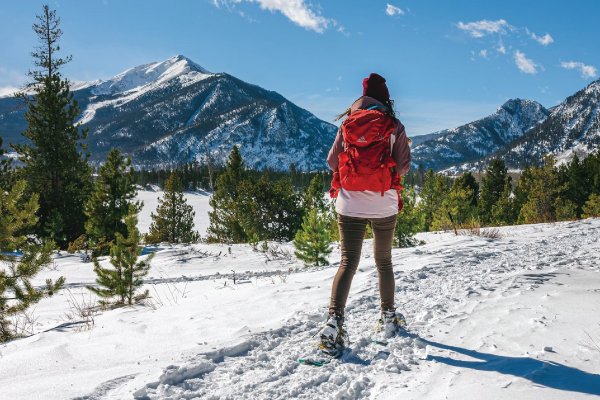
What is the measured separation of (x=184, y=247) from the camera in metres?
13.1

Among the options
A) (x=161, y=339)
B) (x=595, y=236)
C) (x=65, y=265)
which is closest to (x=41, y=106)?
(x=65, y=265)

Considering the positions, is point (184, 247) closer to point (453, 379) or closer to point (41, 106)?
point (41, 106)

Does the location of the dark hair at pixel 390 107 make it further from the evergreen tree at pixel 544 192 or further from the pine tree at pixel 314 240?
the evergreen tree at pixel 544 192

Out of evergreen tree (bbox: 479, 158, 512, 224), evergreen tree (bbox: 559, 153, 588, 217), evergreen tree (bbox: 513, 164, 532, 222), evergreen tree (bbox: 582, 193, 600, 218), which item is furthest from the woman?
evergreen tree (bbox: 479, 158, 512, 224)

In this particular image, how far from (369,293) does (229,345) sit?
1.99m

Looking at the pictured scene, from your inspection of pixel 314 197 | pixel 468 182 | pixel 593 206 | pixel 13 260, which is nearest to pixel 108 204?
pixel 314 197

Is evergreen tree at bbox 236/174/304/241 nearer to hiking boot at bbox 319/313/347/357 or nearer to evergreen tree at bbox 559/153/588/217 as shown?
hiking boot at bbox 319/313/347/357

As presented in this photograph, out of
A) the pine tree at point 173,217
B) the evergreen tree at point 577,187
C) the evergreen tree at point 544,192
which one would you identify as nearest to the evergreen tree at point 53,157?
the pine tree at point 173,217

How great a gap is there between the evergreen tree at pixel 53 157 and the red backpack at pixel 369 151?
16.7m

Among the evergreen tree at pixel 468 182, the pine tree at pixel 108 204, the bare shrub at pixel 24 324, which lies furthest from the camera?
→ the evergreen tree at pixel 468 182

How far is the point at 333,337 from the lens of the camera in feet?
7.74

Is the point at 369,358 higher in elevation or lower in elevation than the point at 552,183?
lower

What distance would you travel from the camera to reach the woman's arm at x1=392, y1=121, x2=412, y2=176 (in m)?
2.42

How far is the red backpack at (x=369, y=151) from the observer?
228 centimetres
